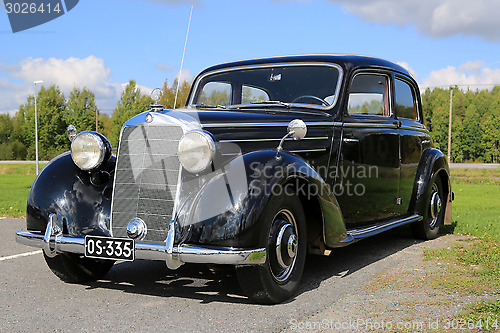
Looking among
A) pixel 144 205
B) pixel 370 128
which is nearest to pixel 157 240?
pixel 144 205

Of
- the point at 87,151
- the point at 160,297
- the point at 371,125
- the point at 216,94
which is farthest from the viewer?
the point at 216,94

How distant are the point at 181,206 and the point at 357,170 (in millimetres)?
2057

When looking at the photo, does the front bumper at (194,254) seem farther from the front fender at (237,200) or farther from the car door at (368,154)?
the car door at (368,154)

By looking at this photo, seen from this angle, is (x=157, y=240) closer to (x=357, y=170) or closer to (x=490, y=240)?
(x=357, y=170)

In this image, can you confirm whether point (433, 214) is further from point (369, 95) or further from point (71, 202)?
point (71, 202)

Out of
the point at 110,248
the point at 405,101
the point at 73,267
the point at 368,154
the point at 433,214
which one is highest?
the point at 405,101

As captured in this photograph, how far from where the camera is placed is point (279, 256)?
3.57 metres

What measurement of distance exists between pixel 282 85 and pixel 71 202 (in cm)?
235

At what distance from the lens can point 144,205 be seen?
11.9ft

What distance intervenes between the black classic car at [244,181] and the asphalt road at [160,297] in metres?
0.21

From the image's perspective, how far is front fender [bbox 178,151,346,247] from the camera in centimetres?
326

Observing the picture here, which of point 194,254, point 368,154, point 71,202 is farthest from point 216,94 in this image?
point 194,254

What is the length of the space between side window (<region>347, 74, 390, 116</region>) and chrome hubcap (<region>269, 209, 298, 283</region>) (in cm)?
160

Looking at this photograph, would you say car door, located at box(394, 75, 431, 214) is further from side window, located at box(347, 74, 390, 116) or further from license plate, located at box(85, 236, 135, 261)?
license plate, located at box(85, 236, 135, 261)
